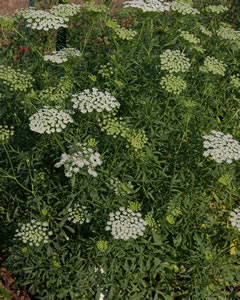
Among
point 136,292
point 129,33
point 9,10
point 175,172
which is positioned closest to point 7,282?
point 136,292

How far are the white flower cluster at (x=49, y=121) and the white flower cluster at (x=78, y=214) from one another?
99cm

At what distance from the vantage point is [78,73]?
6.13 m

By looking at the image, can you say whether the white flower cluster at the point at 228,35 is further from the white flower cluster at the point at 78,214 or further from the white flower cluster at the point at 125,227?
the white flower cluster at the point at 78,214

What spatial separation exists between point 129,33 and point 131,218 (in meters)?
2.48

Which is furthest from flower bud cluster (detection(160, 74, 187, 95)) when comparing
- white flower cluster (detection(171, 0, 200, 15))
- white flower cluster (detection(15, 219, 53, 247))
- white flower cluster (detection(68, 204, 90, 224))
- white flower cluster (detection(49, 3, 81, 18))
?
white flower cluster (detection(15, 219, 53, 247))

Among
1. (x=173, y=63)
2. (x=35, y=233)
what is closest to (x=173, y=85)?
(x=173, y=63)

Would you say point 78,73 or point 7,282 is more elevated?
point 78,73

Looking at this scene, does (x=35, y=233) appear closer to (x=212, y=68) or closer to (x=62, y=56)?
(x=62, y=56)

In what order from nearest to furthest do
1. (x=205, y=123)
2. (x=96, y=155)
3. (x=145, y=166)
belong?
(x=96, y=155)
(x=145, y=166)
(x=205, y=123)

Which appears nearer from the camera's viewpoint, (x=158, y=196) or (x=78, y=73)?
(x=158, y=196)

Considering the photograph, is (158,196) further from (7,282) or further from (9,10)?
(9,10)

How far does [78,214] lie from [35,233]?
53 centimetres

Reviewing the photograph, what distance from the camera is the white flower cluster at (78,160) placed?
13.9ft

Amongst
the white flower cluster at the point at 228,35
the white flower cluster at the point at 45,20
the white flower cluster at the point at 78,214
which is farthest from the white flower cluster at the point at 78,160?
the white flower cluster at the point at 228,35
